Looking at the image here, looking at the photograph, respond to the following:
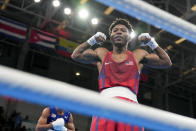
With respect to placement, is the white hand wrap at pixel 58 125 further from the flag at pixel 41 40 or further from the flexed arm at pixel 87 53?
the flag at pixel 41 40

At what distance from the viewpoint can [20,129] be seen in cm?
652

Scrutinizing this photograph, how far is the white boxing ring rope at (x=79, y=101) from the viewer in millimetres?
574

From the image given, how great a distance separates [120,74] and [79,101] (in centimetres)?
97

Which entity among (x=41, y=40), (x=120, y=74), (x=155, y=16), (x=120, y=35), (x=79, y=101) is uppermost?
(x=41, y=40)

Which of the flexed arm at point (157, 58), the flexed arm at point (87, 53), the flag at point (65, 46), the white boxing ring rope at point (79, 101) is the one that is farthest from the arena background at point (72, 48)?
the white boxing ring rope at point (79, 101)

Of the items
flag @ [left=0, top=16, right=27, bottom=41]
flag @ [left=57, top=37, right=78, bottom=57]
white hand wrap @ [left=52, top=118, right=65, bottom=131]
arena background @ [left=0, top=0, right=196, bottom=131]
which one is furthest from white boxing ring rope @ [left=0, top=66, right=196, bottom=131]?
flag @ [left=57, top=37, right=78, bottom=57]

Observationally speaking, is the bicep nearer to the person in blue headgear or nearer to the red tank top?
the red tank top

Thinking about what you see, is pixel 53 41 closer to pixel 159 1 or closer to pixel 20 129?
pixel 20 129

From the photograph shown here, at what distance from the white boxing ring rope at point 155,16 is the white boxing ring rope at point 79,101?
52 cm

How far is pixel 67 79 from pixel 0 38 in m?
3.12

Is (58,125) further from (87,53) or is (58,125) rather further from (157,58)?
(157,58)

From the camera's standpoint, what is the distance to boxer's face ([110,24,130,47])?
169 centimetres

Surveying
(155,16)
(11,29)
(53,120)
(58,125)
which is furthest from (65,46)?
(155,16)

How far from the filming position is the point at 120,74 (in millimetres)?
1589
